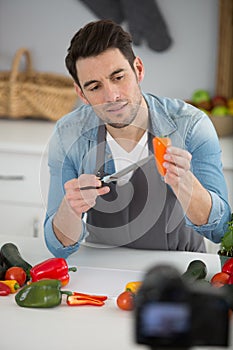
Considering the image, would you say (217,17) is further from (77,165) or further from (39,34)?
(77,165)

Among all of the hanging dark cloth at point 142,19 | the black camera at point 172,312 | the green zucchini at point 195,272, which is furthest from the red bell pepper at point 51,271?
the hanging dark cloth at point 142,19

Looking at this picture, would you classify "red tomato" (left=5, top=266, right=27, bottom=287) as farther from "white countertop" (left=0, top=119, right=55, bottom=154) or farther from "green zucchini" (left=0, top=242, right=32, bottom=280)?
"white countertop" (left=0, top=119, right=55, bottom=154)

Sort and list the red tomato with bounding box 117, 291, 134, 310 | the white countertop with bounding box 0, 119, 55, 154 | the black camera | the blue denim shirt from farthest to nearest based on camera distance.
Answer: the white countertop with bounding box 0, 119, 55, 154 → the blue denim shirt → the red tomato with bounding box 117, 291, 134, 310 → the black camera

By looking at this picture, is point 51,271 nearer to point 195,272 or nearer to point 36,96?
point 195,272

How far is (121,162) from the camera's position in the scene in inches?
65.6

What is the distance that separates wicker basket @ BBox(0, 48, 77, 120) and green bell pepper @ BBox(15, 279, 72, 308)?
1.90 meters

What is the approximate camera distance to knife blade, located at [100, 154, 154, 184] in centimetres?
150

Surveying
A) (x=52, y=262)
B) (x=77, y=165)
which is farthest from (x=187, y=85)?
(x=52, y=262)

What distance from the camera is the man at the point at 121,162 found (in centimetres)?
154

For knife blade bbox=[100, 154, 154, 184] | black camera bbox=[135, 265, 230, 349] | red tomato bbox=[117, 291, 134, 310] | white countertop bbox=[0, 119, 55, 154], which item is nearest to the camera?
black camera bbox=[135, 265, 230, 349]

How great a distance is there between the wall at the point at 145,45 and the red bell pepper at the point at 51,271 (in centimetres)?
193

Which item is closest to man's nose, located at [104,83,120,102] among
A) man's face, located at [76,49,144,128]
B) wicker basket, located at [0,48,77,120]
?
man's face, located at [76,49,144,128]

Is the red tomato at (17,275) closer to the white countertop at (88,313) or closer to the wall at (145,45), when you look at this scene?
the white countertop at (88,313)

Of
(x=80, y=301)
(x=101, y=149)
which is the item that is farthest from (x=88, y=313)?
(x=101, y=149)
